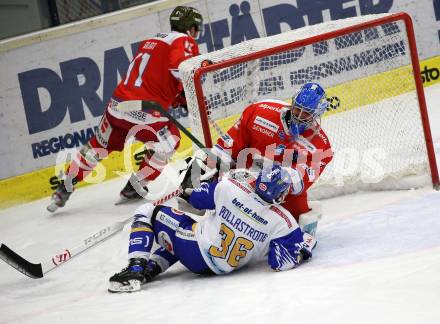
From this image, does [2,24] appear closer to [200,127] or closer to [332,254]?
[200,127]

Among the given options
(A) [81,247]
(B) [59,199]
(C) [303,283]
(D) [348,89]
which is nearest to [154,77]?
(B) [59,199]

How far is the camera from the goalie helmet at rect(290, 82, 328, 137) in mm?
3893

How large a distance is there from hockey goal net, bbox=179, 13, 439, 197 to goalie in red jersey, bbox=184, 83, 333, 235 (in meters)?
0.37

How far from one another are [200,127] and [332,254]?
4.13 ft

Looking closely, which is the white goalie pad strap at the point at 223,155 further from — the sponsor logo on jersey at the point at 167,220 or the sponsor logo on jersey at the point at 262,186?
the sponsor logo on jersey at the point at 262,186

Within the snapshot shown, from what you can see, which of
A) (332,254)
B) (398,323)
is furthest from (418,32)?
(398,323)

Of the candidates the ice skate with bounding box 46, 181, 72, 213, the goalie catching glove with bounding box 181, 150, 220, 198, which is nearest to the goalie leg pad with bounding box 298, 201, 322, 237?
the goalie catching glove with bounding box 181, 150, 220, 198

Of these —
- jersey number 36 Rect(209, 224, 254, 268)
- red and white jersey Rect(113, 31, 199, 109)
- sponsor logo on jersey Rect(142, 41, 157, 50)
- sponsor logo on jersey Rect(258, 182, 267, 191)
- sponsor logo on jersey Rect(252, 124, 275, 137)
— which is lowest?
jersey number 36 Rect(209, 224, 254, 268)

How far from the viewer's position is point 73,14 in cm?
690

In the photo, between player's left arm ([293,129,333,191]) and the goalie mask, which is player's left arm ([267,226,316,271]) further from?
the goalie mask

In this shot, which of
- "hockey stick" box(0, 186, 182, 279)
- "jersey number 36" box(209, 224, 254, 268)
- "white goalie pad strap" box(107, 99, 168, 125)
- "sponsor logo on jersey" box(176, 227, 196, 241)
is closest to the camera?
"jersey number 36" box(209, 224, 254, 268)

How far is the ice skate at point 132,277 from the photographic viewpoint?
3.76 m

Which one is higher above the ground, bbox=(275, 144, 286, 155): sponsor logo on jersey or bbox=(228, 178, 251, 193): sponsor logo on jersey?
bbox=(275, 144, 286, 155): sponsor logo on jersey

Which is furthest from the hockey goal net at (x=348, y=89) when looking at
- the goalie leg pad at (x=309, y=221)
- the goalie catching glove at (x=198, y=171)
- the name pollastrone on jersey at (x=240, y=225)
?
the name pollastrone on jersey at (x=240, y=225)
